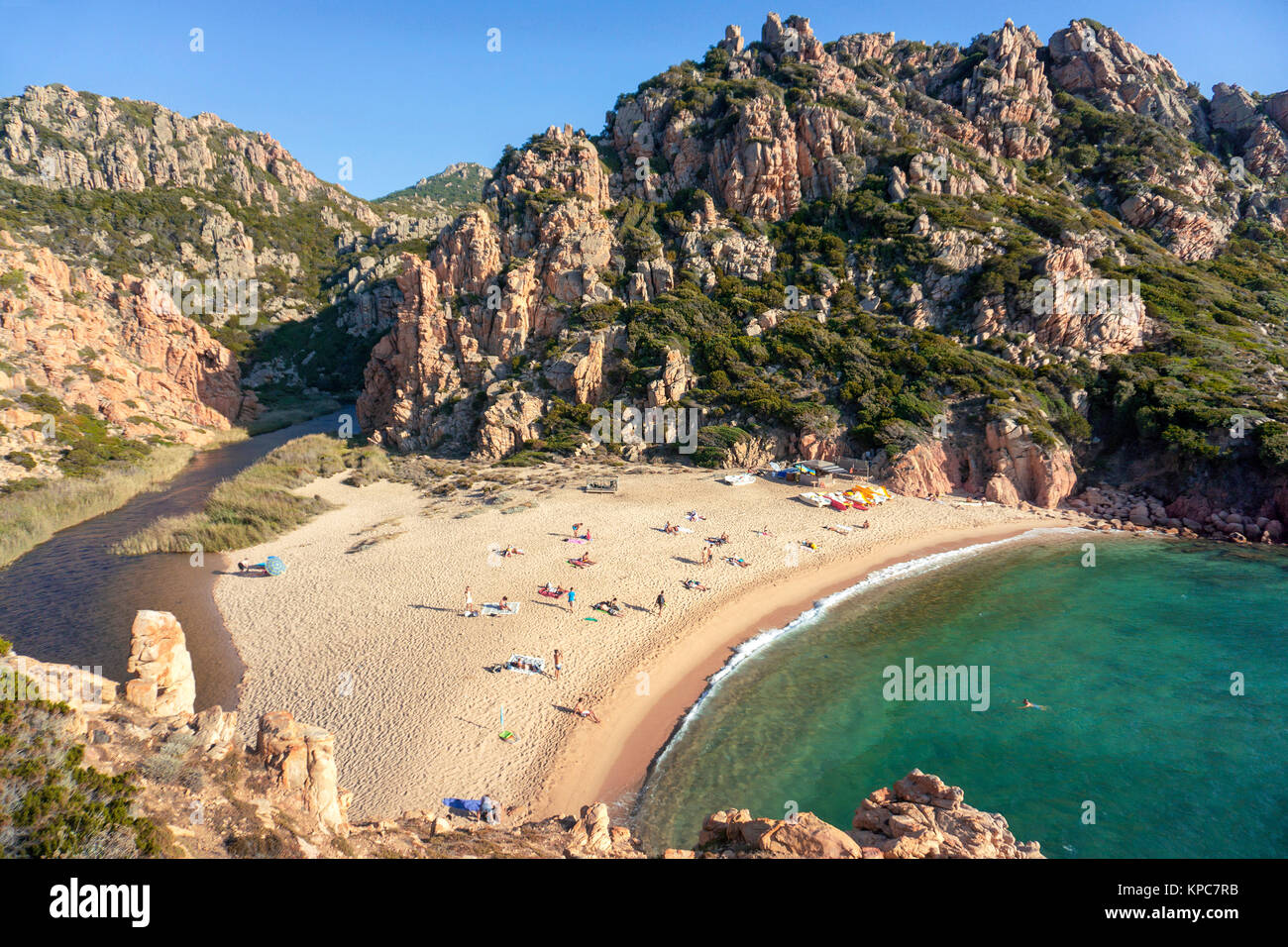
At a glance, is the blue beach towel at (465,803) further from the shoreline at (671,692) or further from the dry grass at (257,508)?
the dry grass at (257,508)

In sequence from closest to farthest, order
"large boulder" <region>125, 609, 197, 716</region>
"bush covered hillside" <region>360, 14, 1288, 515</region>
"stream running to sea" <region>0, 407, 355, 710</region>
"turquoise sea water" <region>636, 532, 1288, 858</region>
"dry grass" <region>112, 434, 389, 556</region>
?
1. "large boulder" <region>125, 609, 197, 716</region>
2. "turquoise sea water" <region>636, 532, 1288, 858</region>
3. "stream running to sea" <region>0, 407, 355, 710</region>
4. "dry grass" <region>112, 434, 389, 556</region>
5. "bush covered hillside" <region>360, 14, 1288, 515</region>

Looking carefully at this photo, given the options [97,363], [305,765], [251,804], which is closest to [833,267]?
[305,765]

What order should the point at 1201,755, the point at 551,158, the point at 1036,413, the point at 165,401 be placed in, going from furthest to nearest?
the point at 551,158, the point at 165,401, the point at 1036,413, the point at 1201,755

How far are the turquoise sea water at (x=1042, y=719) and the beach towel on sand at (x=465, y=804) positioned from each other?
3.54 metres

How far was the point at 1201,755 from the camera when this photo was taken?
512 inches

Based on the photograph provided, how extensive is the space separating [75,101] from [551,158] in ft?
233

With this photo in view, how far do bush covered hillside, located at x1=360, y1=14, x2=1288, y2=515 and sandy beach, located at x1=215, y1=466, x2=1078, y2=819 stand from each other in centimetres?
809

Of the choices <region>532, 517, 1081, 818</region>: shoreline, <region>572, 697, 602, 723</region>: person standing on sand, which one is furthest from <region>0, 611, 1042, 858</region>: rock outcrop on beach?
<region>572, 697, 602, 723</region>: person standing on sand

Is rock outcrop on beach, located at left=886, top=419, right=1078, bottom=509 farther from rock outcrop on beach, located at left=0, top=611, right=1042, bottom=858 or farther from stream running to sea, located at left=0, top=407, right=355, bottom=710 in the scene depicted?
stream running to sea, located at left=0, top=407, right=355, bottom=710

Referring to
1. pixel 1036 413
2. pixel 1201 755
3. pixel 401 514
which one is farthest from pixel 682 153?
pixel 1201 755

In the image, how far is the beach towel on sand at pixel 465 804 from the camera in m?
11.1

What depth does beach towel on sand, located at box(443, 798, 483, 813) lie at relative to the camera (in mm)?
11086

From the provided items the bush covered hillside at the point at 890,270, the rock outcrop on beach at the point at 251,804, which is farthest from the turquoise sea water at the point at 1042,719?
the bush covered hillside at the point at 890,270
